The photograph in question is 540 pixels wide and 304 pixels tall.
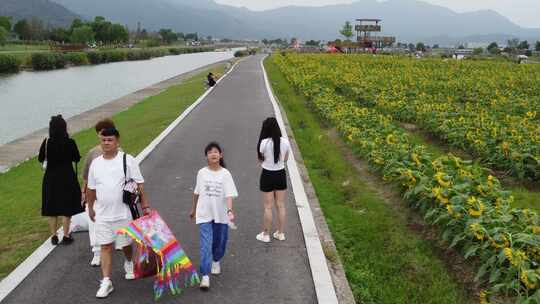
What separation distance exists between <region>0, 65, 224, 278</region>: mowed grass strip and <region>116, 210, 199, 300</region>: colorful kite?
2074mm

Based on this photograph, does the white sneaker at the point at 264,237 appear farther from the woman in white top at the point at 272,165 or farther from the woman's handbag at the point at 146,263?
the woman's handbag at the point at 146,263

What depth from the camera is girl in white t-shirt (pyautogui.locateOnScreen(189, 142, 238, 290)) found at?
5.32m

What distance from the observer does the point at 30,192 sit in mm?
9570

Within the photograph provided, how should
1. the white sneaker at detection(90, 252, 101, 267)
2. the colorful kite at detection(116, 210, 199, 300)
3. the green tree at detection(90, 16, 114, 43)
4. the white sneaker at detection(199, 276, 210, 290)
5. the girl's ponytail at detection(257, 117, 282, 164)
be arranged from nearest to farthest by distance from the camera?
the colorful kite at detection(116, 210, 199, 300), the white sneaker at detection(199, 276, 210, 290), the white sneaker at detection(90, 252, 101, 267), the girl's ponytail at detection(257, 117, 282, 164), the green tree at detection(90, 16, 114, 43)

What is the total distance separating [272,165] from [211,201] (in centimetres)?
130

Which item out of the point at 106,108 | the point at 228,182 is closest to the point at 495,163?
the point at 228,182

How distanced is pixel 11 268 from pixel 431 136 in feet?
37.9

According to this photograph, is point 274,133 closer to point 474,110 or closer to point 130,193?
point 130,193

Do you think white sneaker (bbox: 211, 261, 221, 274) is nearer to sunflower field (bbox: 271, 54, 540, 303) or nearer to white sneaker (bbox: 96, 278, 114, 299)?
white sneaker (bbox: 96, 278, 114, 299)

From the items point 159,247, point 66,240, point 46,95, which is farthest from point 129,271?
point 46,95

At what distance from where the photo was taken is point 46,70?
60844mm

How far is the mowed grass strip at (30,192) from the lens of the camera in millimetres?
6632

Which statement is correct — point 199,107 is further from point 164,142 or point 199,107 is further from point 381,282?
point 381,282

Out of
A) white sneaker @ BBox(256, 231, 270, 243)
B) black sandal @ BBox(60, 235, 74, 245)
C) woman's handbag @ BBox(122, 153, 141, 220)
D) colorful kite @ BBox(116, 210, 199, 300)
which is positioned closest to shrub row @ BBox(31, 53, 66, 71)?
black sandal @ BBox(60, 235, 74, 245)
